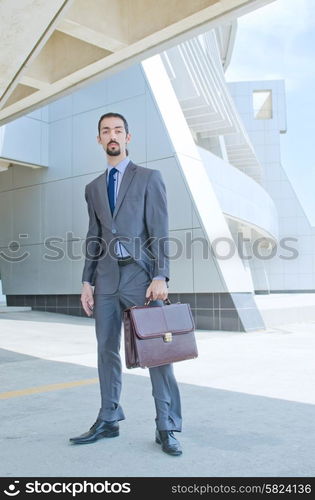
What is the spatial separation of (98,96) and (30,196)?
14.1ft

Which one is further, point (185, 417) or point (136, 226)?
point (185, 417)

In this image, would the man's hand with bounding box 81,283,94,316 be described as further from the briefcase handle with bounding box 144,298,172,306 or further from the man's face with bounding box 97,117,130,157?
the man's face with bounding box 97,117,130,157

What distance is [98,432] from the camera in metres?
3.26


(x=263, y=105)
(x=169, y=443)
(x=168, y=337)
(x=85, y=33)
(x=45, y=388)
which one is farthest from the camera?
(x=263, y=105)

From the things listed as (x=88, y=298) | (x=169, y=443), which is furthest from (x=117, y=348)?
(x=169, y=443)

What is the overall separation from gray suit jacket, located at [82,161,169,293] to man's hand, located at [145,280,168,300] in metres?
0.08

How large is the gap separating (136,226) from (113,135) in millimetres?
654

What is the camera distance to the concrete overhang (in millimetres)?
4949

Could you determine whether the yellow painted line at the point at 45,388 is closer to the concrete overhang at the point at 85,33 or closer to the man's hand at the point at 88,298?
the man's hand at the point at 88,298

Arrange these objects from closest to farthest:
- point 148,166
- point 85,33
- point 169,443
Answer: point 169,443 < point 85,33 < point 148,166

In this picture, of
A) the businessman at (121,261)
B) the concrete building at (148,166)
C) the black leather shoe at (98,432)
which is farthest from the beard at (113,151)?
the concrete building at (148,166)

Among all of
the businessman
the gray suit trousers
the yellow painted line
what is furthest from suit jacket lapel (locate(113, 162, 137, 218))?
the yellow painted line

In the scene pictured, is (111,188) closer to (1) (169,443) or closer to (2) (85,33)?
(1) (169,443)

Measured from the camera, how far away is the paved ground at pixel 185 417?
276 centimetres
